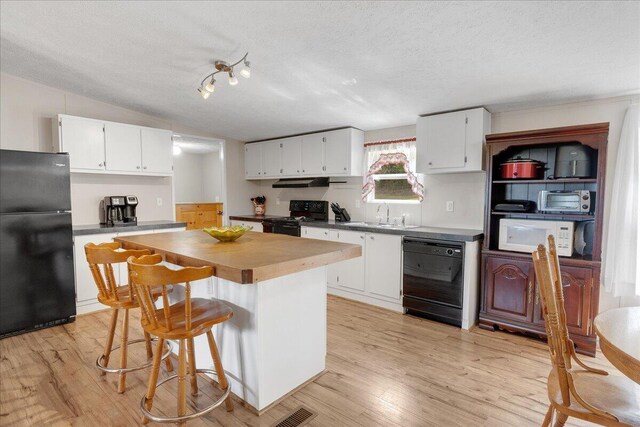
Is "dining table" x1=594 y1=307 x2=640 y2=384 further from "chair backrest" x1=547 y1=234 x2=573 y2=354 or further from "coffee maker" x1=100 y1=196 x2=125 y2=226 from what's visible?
"coffee maker" x1=100 y1=196 x2=125 y2=226

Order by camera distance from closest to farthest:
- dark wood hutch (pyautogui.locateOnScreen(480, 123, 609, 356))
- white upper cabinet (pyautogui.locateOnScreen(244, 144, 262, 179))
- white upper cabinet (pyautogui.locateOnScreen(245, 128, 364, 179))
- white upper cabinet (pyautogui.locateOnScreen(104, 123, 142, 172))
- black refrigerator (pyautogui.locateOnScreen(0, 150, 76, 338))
Answer: dark wood hutch (pyautogui.locateOnScreen(480, 123, 609, 356))
black refrigerator (pyautogui.locateOnScreen(0, 150, 76, 338))
white upper cabinet (pyautogui.locateOnScreen(104, 123, 142, 172))
white upper cabinet (pyautogui.locateOnScreen(245, 128, 364, 179))
white upper cabinet (pyautogui.locateOnScreen(244, 144, 262, 179))

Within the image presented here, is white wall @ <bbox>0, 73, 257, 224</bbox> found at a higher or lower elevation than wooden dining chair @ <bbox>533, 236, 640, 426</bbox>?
higher

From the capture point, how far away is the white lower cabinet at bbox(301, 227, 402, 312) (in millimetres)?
3568

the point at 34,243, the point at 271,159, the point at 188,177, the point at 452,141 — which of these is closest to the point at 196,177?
the point at 188,177

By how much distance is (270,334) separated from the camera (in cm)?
192

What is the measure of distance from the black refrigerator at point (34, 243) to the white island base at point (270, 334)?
1970 mm

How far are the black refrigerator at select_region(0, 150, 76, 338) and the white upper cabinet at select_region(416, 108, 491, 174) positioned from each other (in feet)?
12.0

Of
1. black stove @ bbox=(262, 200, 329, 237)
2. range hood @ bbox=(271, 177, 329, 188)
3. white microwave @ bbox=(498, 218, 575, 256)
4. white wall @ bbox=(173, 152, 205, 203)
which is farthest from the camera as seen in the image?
white wall @ bbox=(173, 152, 205, 203)

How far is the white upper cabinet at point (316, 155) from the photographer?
13.9 feet

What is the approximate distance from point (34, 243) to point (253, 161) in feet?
10.0

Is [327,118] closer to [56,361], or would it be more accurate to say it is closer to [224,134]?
[224,134]

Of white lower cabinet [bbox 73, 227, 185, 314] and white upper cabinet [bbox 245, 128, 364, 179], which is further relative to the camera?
white upper cabinet [bbox 245, 128, 364, 179]

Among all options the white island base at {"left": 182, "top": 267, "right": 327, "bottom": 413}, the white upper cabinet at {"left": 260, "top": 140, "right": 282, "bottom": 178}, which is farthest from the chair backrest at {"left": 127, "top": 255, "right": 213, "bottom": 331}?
the white upper cabinet at {"left": 260, "top": 140, "right": 282, "bottom": 178}

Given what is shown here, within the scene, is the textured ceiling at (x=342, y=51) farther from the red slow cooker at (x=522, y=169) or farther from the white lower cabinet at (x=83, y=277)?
the white lower cabinet at (x=83, y=277)
